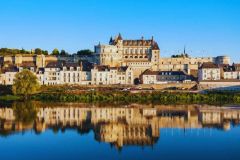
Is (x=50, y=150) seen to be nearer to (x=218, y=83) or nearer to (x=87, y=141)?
(x=87, y=141)

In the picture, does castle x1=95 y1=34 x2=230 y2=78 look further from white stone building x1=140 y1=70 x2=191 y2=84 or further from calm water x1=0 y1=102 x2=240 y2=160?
calm water x1=0 y1=102 x2=240 y2=160

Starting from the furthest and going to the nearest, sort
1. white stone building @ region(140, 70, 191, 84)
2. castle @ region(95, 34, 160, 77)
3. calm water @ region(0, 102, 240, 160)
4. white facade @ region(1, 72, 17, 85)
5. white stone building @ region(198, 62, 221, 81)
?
castle @ region(95, 34, 160, 77)
white stone building @ region(140, 70, 191, 84)
white stone building @ region(198, 62, 221, 81)
white facade @ region(1, 72, 17, 85)
calm water @ region(0, 102, 240, 160)

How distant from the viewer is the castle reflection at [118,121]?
68.2 feet

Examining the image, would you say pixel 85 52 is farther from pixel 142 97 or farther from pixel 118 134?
pixel 118 134

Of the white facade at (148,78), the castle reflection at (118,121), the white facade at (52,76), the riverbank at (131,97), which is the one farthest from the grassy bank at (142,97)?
the white facade at (148,78)

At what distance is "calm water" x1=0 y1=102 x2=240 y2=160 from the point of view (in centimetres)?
1645

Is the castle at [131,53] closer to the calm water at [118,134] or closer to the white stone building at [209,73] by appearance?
the white stone building at [209,73]

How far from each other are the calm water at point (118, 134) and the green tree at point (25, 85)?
34.0 feet

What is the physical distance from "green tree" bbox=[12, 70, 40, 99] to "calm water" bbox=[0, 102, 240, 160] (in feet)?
34.0

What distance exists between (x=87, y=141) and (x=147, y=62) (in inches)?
1971

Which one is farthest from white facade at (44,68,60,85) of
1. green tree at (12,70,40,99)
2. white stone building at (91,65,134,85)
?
green tree at (12,70,40,99)

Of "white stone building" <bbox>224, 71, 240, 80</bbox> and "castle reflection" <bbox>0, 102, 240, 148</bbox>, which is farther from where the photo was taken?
"white stone building" <bbox>224, 71, 240, 80</bbox>

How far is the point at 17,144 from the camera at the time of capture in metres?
18.1

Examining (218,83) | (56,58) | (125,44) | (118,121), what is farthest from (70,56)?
(118,121)
